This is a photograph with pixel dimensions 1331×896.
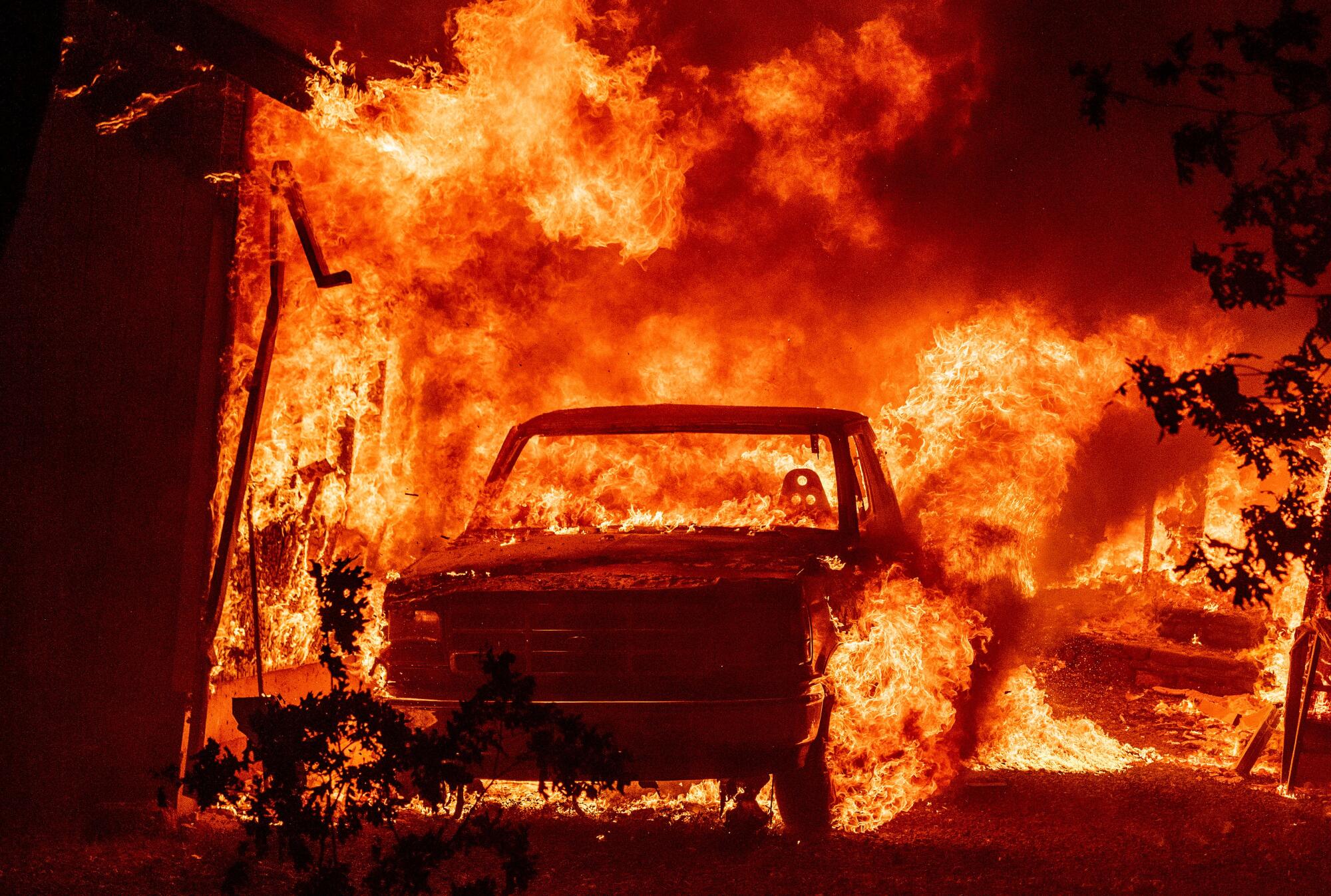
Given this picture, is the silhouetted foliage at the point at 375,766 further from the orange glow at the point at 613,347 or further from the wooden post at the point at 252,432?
the wooden post at the point at 252,432

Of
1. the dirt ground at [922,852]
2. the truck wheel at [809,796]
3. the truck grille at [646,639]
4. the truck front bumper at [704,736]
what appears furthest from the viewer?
the truck wheel at [809,796]

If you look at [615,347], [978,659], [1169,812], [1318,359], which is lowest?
[1169,812]

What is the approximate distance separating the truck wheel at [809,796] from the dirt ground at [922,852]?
0.10m

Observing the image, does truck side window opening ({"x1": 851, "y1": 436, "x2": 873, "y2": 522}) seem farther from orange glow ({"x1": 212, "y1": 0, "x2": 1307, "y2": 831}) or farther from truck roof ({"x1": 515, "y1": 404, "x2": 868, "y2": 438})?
orange glow ({"x1": 212, "y1": 0, "x2": 1307, "y2": 831})

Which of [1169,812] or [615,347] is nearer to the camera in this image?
[1169,812]

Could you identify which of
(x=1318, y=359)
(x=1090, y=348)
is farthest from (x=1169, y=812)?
(x=1090, y=348)

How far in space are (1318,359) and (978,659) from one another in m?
3.35

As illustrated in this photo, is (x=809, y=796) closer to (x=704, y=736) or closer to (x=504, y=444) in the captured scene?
(x=704, y=736)

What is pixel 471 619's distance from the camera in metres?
5.15

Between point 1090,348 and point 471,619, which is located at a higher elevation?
point 1090,348

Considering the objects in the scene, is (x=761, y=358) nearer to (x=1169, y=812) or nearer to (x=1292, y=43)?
(x=1169, y=812)

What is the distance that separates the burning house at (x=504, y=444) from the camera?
534cm

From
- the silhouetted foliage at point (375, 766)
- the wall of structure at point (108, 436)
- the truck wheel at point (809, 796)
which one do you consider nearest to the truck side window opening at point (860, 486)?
the truck wheel at point (809, 796)

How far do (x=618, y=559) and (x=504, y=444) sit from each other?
142cm
